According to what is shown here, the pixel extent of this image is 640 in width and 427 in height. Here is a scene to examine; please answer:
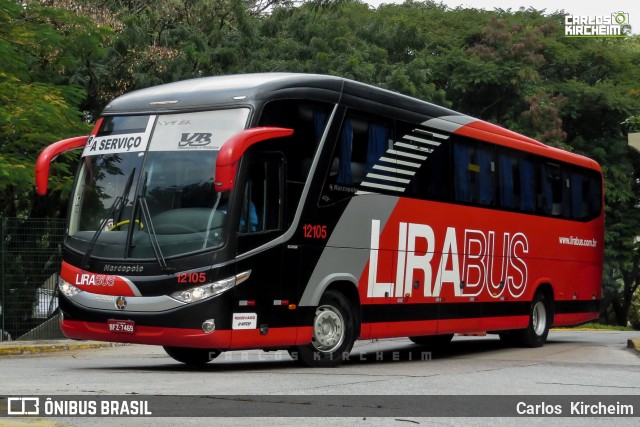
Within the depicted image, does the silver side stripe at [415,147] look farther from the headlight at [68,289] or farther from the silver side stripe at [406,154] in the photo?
the headlight at [68,289]

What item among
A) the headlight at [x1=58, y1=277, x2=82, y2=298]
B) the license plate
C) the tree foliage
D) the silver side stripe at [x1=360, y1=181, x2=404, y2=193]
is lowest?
the license plate

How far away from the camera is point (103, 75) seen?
28.5 m

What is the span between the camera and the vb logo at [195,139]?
13.2 meters

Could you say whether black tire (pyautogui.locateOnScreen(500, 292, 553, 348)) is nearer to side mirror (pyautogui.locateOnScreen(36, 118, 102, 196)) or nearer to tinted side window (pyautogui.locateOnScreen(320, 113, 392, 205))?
tinted side window (pyautogui.locateOnScreen(320, 113, 392, 205))

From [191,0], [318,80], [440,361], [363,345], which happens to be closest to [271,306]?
[318,80]

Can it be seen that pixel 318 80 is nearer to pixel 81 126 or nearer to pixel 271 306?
pixel 271 306

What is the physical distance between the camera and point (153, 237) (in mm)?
13055

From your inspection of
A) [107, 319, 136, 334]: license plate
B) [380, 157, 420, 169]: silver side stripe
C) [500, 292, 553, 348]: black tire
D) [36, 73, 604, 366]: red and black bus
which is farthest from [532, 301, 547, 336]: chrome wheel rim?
[107, 319, 136, 334]: license plate

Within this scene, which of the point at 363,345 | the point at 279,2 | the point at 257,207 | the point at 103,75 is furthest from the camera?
the point at 279,2

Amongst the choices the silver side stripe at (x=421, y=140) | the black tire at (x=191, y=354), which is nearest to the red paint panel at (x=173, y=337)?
the black tire at (x=191, y=354)

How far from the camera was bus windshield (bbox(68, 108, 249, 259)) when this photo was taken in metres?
13.0

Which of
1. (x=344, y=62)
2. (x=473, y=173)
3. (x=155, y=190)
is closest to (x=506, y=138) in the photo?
(x=473, y=173)

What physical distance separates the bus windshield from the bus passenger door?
0.35 metres

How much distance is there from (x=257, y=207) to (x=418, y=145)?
4016mm
